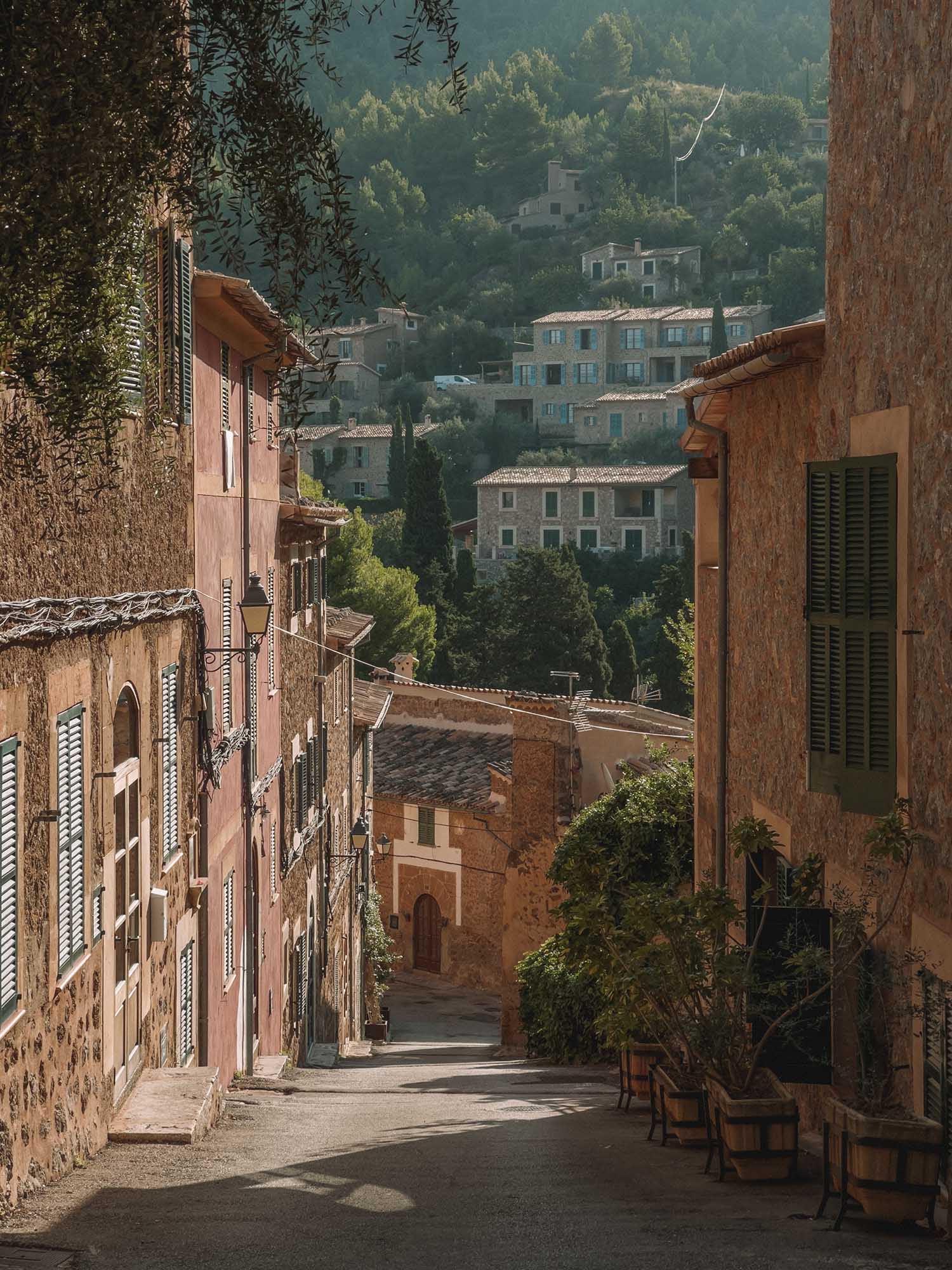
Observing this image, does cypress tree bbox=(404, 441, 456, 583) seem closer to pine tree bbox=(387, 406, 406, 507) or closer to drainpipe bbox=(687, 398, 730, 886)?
pine tree bbox=(387, 406, 406, 507)

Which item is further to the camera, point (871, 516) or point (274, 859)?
point (274, 859)

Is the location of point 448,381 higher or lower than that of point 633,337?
lower

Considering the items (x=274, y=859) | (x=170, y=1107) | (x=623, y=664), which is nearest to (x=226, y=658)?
(x=274, y=859)

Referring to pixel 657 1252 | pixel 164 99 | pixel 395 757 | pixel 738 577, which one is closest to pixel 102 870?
pixel 657 1252

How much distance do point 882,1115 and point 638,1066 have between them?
486 centimetres

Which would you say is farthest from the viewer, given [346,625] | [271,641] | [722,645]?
[346,625]

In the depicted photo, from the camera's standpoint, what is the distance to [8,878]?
21.2ft

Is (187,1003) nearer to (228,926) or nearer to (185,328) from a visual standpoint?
(228,926)

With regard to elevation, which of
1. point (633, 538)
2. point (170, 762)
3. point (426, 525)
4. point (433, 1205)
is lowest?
point (433, 1205)

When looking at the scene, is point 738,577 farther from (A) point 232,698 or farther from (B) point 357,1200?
(B) point 357,1200

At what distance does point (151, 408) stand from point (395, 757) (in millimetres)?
29601

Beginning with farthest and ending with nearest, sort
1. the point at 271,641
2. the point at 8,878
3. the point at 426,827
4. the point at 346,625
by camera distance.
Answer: the point at 426,827 → the point at 346,625 → the point at 271,641 → the point at 8,878

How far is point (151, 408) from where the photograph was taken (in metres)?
9.58

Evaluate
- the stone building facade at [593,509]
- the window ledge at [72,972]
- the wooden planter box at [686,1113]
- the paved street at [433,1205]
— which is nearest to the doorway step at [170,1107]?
the paved street at [433,1205]
